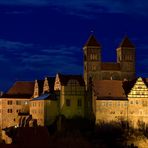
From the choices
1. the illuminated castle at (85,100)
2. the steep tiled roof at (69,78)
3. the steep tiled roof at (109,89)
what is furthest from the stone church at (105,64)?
the steep tiled roof at (109,89)

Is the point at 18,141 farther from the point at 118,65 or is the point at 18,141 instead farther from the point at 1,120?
the point at 118,65

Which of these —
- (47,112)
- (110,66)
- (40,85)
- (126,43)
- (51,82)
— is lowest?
(47,112)

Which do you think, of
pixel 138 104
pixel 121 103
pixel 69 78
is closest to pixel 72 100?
pixel 69 78

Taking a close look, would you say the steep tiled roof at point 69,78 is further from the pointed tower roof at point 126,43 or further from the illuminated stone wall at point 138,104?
the pointed tower roof at point 126,43

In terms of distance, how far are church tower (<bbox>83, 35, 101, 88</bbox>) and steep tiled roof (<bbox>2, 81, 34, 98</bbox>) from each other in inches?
406

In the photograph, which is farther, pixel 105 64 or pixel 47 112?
pixel 105 64

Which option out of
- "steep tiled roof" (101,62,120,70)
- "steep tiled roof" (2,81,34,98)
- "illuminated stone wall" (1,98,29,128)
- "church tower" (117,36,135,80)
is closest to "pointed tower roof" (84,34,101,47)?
"steep tiled roof" (101,62,120,70)

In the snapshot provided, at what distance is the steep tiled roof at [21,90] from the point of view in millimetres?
114188

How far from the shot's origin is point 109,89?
4087 inches

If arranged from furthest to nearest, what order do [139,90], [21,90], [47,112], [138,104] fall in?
[21,90]
[139,90]
[138,104]
[47,112]

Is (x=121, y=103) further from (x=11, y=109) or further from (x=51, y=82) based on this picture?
(x=11, y=109)

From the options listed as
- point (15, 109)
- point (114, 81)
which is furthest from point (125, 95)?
point (15, 109)

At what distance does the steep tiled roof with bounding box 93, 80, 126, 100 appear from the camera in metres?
103

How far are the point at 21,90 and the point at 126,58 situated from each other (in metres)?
17.7
